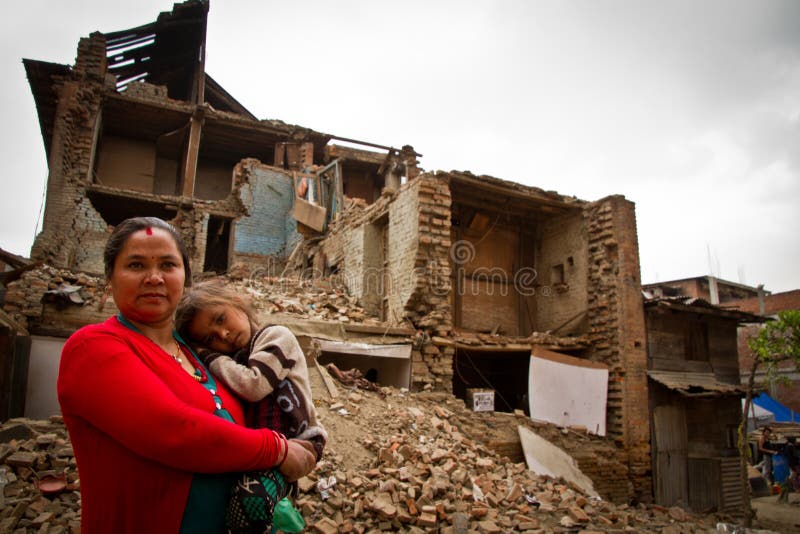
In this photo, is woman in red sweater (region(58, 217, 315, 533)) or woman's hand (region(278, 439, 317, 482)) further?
woman's hand (region(278, 439, 317, 482))

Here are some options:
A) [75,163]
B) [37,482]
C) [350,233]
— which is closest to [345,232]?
[350,233]

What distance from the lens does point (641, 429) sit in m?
9.88

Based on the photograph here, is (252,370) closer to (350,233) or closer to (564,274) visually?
(350,233)

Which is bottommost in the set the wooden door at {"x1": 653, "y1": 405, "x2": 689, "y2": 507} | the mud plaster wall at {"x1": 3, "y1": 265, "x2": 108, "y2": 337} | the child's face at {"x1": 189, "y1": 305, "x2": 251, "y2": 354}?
the wooden door at {"x1": 653, "y1": 405, "x2": 689, "y2": 507}

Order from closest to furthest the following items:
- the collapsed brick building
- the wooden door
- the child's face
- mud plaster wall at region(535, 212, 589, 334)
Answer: the child's face, the collapsed brick building, the wooden door, mud plaster wall at region(535, 212, 589, 334)

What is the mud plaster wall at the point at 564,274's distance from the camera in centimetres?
1122

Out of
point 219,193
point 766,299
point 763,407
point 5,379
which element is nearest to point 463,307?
point 5,379

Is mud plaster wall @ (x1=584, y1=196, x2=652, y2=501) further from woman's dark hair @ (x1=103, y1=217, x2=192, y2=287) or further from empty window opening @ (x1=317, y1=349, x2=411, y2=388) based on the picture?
woman's dark hair @ (x1=103, y1=217, x2=192, y2=287)

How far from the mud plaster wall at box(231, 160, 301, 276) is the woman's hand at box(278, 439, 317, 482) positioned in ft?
49.0

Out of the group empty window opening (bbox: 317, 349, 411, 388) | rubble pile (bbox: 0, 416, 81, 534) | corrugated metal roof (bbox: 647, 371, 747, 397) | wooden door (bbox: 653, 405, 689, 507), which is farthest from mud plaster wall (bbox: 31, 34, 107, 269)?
wooden door (bbox: 653, 405, 689, 507)

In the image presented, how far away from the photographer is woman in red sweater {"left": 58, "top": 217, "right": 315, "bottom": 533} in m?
1.24

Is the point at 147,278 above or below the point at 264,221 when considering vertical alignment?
below

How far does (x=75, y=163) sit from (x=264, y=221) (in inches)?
235

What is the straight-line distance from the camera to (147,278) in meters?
1.54
